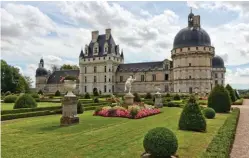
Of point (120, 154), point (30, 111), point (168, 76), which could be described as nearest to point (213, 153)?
point (120, 154)

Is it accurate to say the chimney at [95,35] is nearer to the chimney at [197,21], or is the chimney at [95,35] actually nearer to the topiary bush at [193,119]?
the chimney at [197,21]

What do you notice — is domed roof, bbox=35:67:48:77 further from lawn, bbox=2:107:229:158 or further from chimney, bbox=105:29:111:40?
lawn, bbox=2:107:229:158

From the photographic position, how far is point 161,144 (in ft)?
22.4

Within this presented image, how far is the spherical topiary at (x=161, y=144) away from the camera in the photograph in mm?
6840

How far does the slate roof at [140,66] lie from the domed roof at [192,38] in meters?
10.2

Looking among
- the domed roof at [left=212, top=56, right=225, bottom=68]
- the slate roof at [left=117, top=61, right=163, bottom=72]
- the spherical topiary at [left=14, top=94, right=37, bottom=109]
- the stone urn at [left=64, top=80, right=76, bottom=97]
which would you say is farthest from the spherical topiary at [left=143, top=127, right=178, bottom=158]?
the domed roof at [left=212, top=56, right=225, bottom=68]

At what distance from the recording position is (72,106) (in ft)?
42.7

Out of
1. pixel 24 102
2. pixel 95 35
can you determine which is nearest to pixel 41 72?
pixel 95 35

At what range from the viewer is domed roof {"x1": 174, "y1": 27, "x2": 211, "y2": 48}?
2255 inches

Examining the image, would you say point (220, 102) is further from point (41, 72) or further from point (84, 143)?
point (41, 72)

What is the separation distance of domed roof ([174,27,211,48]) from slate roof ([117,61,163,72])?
10225 mm

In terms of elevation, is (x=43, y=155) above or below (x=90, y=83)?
below

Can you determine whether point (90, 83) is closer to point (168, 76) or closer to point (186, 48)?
point (168, 76)

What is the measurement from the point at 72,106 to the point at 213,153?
26.8 feet
